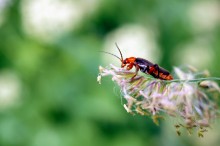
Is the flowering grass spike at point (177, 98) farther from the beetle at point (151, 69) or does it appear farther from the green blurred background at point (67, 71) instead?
the green blurred background at point (67, 71)

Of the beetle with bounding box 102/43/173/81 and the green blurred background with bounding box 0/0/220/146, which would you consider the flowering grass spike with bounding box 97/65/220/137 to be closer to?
the beetle with bounding box 102/43/173/81

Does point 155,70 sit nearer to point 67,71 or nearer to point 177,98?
point 177,98

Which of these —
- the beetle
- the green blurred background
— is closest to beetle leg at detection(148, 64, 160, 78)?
the beetle

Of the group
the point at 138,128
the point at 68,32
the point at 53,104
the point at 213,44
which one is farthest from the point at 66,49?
the point at 213,44

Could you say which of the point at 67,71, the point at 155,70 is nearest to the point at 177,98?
the point at 155,70

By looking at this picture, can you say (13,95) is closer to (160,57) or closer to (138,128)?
(138,128)
